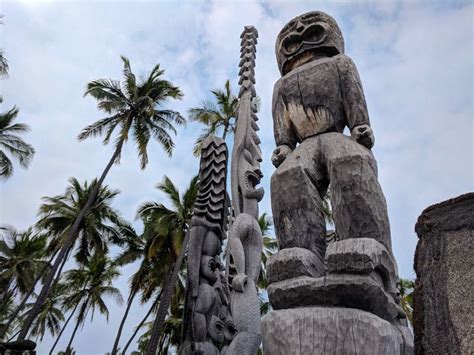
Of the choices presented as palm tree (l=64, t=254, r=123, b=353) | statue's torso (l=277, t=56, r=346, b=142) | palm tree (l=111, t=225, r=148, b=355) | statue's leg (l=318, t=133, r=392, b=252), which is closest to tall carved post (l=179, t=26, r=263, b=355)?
statue's torso (l=277, t=56, r=346, b=142)

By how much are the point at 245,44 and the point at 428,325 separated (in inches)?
194

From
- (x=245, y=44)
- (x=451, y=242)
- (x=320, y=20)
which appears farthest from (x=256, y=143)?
(x=451, y=242)

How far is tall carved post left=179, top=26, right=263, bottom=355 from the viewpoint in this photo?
4.16m

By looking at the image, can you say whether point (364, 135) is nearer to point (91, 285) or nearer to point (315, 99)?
point (315, 99)

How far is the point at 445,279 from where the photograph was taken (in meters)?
2.16

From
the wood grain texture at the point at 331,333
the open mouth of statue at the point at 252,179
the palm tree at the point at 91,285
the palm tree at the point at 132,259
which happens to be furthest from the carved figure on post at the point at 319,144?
the palm tree at the point at 91,285

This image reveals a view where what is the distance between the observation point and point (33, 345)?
282 inches

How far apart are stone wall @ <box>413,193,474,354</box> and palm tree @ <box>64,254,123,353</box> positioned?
21.8 meters

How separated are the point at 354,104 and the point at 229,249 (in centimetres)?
239

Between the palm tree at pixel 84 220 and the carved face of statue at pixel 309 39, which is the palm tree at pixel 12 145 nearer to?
the palm tree at pixel 84 220

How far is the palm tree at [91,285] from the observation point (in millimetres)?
22875

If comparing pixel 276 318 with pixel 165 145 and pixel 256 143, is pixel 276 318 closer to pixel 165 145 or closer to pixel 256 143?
pixel 256 143

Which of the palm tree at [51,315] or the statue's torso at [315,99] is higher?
the palm tree at [51,315]

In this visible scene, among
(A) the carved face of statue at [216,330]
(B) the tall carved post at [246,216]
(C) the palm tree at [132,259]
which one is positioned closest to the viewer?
(B) the tall carved post at [246,216]
